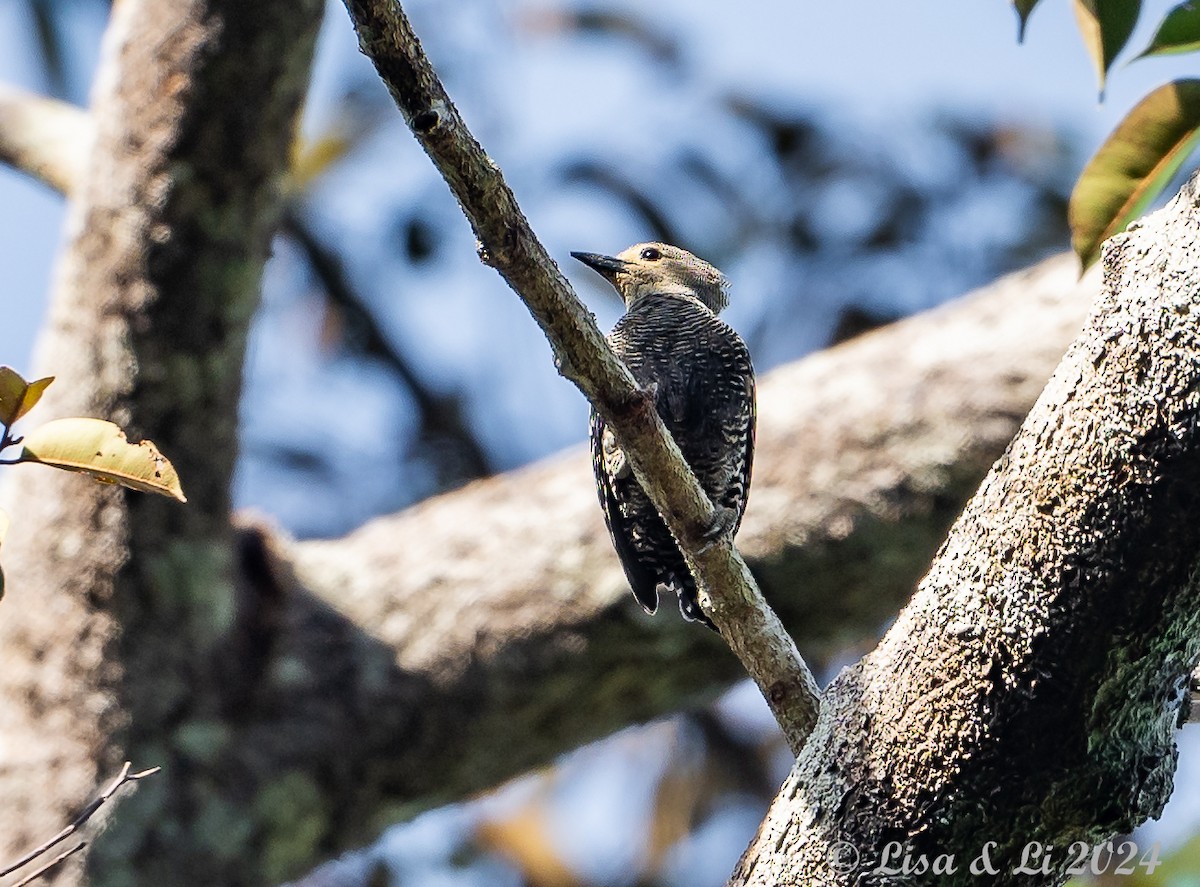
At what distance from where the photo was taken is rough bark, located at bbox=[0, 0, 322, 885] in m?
3.93

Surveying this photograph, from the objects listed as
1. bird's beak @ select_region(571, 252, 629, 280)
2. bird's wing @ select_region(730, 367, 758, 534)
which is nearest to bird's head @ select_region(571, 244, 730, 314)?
bird's beak @ select_region(571, 252, 629, 280)

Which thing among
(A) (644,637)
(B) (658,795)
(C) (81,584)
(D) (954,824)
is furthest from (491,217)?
(B) (658,795)

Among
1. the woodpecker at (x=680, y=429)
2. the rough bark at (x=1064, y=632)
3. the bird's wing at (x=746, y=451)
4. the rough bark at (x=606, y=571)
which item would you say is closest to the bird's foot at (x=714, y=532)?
the rough bark at (x=1064, y=632)

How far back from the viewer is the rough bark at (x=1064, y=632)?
1706 mm

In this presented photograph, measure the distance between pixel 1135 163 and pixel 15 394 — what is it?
5.82 feet

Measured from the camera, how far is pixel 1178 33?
2.18 m

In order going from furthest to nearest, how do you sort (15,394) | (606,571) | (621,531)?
(606,571), (621,531), (15,394)

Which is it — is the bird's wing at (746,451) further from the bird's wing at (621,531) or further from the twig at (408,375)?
the twig at (408,375)

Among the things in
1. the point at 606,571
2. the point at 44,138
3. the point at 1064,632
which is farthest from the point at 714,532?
the point at 44,138

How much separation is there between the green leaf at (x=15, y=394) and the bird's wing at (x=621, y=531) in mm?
2135

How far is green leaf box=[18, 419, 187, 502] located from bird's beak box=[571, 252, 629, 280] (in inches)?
94.1

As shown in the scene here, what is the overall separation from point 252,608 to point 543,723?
1.03m

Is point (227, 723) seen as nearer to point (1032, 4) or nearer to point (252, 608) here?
point (252, 608)

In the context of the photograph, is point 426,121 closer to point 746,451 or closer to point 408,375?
point 746,451
